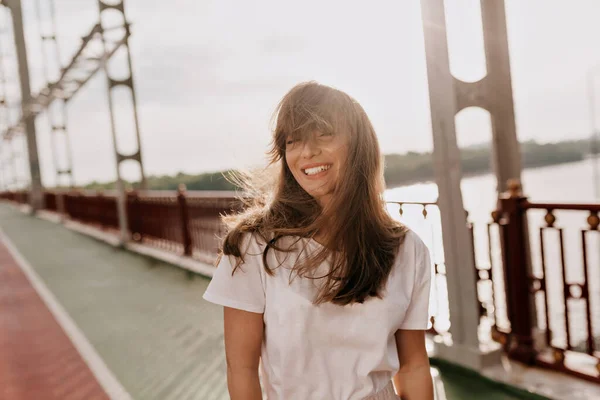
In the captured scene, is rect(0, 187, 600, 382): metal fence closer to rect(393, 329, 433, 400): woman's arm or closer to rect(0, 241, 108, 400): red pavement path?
rect(393, 329, 433, 400): woman's arm

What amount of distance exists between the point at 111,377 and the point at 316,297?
289 centimetres

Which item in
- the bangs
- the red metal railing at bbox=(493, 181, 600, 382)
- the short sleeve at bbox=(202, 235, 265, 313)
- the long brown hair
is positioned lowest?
the red metal railing at bbox=(493, 181, 600, 382)

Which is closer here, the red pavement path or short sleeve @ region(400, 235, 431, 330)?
short sleeve @ region(400, 235, 431, 330)

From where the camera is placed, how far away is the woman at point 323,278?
1.26m

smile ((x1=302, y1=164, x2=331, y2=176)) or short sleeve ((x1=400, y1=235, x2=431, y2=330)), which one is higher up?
smile ((x1=302, y1=164, x2=331, y2=176))

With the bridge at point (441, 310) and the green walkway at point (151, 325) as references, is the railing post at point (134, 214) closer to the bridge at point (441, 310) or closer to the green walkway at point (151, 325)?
the green walkway at point (151, 325)

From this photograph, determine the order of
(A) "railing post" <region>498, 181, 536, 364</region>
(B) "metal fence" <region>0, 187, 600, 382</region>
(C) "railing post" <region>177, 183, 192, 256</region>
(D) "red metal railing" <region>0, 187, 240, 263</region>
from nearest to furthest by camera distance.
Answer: (B) "metal fence" <region>0, 187, 600, 382</region>
(A) "railing post" <region>498, 181, 536, 364</region>
(D) "red metal railing" <region>0, 187, 240, 263</region>
(C) "railing post" <region>177, 183, 192, 256</region>

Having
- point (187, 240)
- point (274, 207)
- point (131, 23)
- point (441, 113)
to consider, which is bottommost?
point (187, 240)

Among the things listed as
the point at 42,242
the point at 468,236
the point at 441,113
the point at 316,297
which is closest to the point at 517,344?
the point at 468,236

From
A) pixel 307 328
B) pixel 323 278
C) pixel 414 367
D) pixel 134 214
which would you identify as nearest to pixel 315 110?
pixel 323 278

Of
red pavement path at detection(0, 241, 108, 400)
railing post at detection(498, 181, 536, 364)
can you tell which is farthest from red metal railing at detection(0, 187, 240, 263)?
railing post at detection(498, 181, 536, 364)

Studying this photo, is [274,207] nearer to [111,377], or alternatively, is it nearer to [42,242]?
[111,377]

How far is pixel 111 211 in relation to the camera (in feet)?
38.3

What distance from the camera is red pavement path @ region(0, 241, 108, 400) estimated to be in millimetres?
3537
